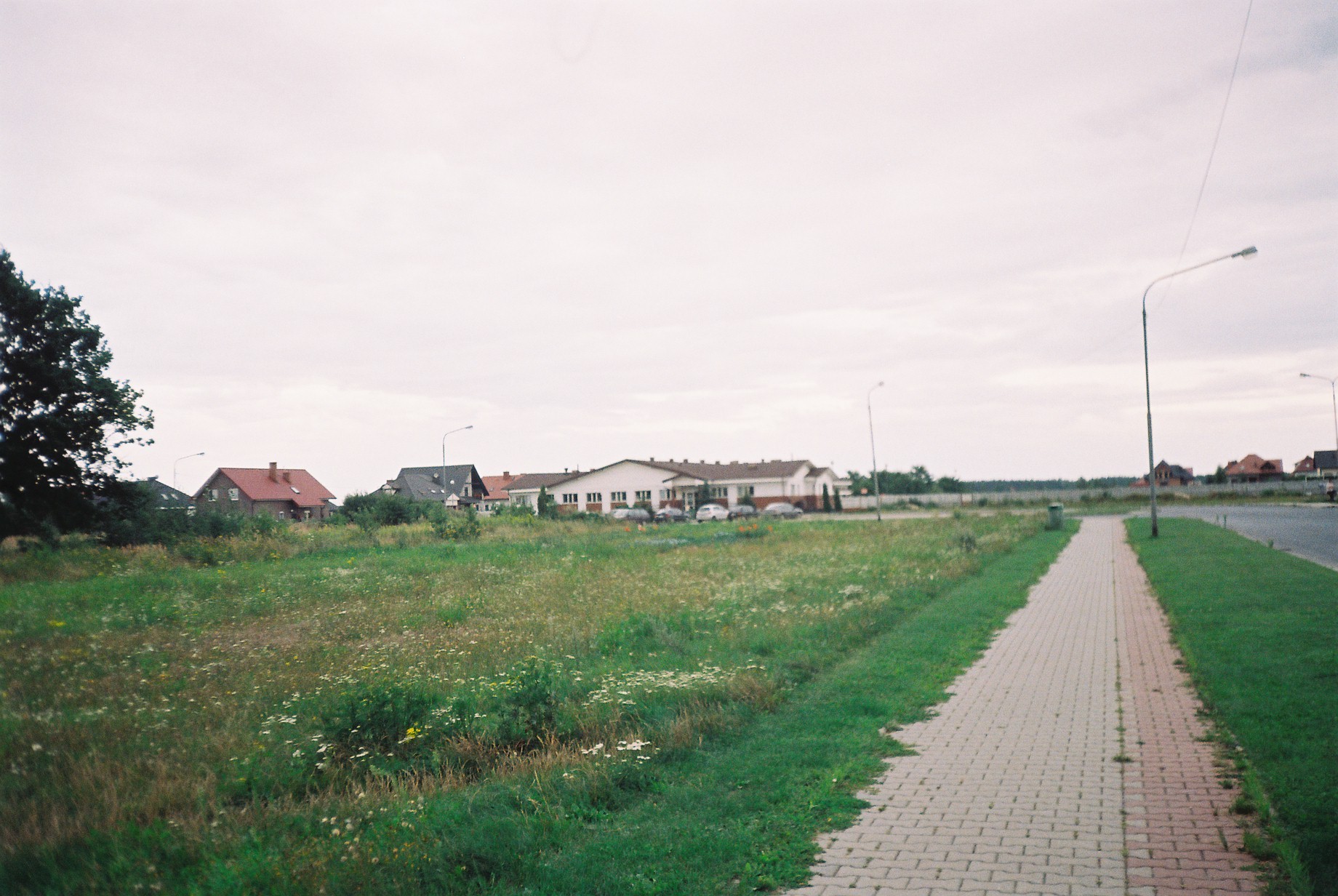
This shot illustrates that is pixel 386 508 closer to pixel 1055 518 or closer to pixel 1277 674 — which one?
pixel 1055 518

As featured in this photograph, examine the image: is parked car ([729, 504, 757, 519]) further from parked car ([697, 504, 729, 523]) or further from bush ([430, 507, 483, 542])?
bush ([430, 507, 483, 542])

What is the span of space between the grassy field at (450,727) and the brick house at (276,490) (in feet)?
162

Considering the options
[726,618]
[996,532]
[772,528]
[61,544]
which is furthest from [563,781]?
[772,528]

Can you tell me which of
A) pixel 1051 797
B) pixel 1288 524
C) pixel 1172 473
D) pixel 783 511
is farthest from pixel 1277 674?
pixel 1172 473

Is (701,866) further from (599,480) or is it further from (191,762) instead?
(599,480)

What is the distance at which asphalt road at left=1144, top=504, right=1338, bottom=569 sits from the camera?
22.8m

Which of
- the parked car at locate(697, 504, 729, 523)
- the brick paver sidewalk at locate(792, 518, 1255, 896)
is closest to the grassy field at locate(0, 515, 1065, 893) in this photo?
the brick paver sidewalk at locate(792, 518, 1255, 896)

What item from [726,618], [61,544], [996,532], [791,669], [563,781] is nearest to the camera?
[563,781]

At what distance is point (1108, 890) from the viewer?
4422 millimetres

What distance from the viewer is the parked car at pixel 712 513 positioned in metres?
65.3

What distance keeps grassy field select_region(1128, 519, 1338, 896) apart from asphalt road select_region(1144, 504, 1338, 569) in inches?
151

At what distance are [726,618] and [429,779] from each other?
8023 millimetres

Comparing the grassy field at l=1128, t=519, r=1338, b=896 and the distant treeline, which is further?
the distant treeline

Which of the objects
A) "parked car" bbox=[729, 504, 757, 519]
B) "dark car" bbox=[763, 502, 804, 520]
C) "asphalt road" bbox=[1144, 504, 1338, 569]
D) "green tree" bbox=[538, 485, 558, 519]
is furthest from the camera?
"dark car" bbox=[763, 502, 804, 520]
